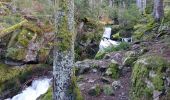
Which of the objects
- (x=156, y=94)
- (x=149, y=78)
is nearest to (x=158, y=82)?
(x=156, y=94)

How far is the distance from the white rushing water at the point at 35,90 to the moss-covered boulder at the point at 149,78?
5.38 metres

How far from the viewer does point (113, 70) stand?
11078mm

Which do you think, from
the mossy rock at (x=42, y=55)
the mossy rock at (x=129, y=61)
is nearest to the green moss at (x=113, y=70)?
the mossy rock at (x=129, y=61)

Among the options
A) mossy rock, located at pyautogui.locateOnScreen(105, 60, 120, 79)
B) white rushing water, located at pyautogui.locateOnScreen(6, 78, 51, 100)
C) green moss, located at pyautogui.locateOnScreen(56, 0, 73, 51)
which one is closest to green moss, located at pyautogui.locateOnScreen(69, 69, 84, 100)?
green moss, located at pyautogui.locateOnScreen(56, 0, 73, 51)

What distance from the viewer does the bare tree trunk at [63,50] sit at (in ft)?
25.8

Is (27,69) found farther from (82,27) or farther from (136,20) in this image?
(136,20)

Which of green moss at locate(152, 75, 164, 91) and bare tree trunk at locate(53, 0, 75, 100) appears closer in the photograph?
green moss at locate(152, 75, 164, 91)

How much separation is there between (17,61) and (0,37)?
1.49 m

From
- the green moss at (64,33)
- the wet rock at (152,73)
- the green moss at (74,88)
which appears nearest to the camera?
the wet rock at (152,73)

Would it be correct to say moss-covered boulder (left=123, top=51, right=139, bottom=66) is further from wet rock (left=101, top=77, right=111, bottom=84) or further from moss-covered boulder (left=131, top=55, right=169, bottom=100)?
moss-covered boulder (left=131, top=55, right=169, bottom=100)

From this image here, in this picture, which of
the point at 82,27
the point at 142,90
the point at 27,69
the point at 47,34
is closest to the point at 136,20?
the point at 82,27

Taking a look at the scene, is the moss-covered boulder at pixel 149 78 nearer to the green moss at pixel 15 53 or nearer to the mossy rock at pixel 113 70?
the mossy rock at pixel 113 70

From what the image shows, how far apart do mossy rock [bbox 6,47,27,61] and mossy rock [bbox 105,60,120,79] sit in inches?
178

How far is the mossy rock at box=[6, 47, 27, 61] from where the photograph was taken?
14.0 metres
